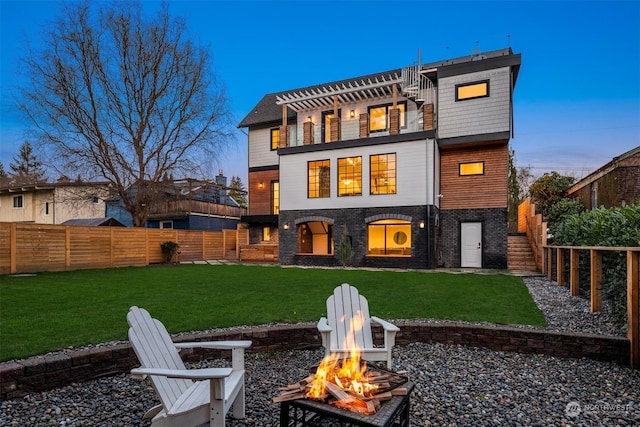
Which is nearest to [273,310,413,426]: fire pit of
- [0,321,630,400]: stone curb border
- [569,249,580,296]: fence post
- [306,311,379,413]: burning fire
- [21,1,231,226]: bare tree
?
[306,311,379,413]: burning fire

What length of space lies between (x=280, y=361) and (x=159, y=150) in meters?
15.6

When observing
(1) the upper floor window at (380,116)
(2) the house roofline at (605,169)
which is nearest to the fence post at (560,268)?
(2) the house roofline at (605,169)

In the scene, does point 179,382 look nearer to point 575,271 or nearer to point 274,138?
point 575,271

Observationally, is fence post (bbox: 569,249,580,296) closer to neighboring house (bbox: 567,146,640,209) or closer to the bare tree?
neighboring house (bbox: 567,146,640,209)

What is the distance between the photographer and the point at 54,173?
52.0 ft

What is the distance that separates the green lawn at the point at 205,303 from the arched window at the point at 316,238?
8.51 meters

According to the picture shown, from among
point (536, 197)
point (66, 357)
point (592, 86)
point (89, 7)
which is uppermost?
point (592, 86)

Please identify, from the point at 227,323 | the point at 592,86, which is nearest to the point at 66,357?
the point at 227,323

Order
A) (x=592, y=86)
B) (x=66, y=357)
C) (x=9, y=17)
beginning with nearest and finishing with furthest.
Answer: (x=66, y=357)
(x=9, y=17)
(x=592, y=86)

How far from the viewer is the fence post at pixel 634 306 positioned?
375cm

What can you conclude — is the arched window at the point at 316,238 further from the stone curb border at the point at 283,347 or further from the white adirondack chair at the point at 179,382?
the white adirondack chair at the point at 179,382

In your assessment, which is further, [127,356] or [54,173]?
[54,173]

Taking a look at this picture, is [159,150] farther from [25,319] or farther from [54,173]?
[25,319]

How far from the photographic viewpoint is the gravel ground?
276 centimetres
